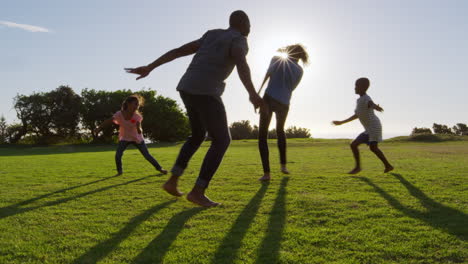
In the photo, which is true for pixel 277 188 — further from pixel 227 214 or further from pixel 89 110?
pixel 89 110

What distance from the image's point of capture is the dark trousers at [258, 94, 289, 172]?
18.1 feet

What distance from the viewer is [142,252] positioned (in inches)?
84.3

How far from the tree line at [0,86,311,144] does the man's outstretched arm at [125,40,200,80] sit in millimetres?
35757

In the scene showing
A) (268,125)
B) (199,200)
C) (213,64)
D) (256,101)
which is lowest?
(199,200)

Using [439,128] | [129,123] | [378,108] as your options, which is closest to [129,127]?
[129,123]

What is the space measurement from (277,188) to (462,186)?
98.6 inches

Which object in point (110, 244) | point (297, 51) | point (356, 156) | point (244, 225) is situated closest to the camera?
point (110, 244)

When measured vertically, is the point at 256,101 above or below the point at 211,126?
above

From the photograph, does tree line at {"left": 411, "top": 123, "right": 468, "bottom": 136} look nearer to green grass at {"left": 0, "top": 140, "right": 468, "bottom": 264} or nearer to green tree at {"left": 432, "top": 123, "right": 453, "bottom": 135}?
green tree at {"left": 432, "top": 123, "right": 453, "bottom": 135}

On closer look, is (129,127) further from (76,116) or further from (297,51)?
(76,116)

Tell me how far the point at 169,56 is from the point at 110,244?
2180mm

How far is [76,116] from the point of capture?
40750mm

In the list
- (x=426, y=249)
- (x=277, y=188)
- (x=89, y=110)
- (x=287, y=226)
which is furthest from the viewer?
(x=89, y=110)

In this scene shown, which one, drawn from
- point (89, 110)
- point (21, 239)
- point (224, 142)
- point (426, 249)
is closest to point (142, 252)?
point (21, 239)
